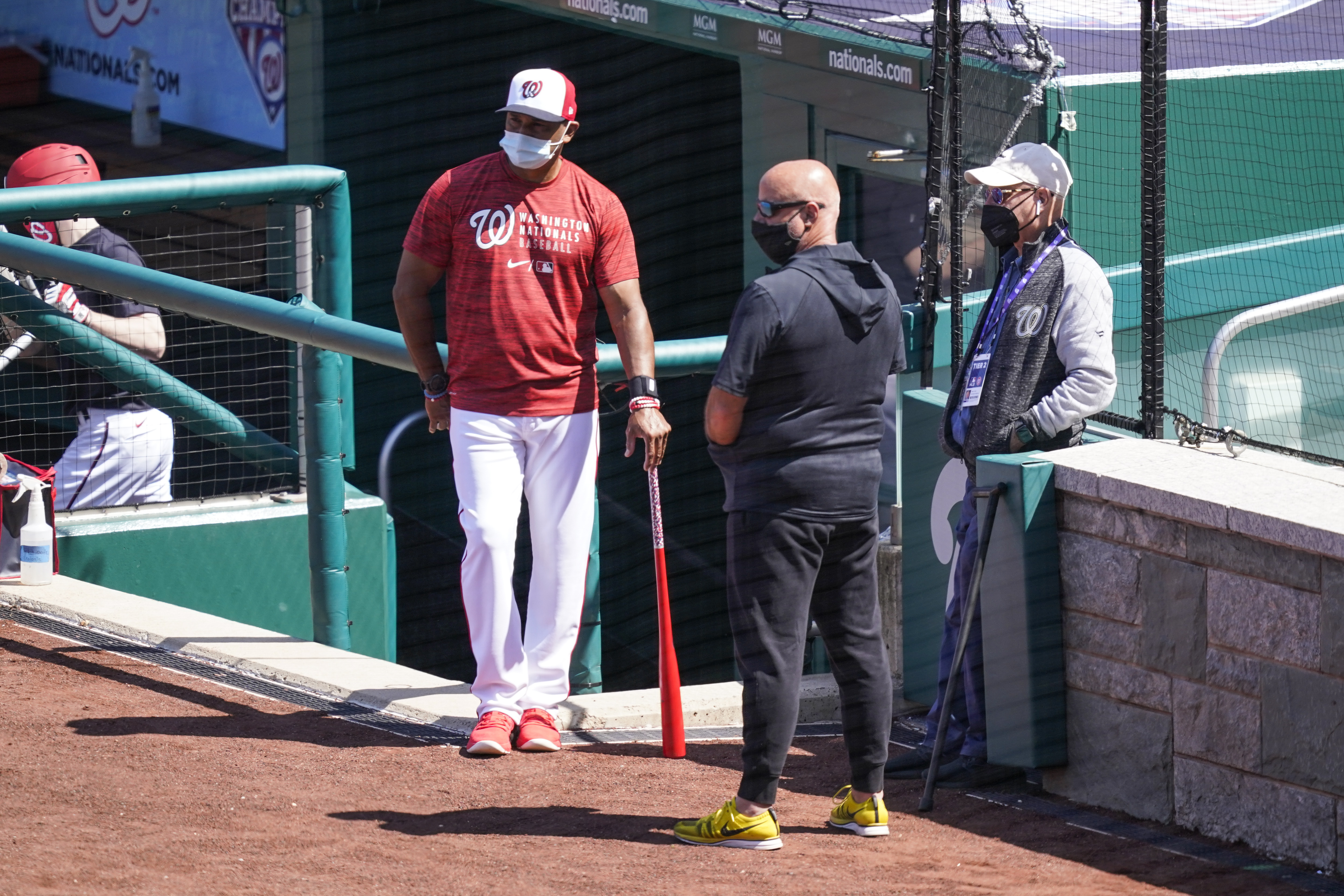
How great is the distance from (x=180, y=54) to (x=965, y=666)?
25.7ft

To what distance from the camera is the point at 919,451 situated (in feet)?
15.8

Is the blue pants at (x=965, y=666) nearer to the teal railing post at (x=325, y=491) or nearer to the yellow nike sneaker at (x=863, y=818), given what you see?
the yellow nike sneaker at (x=863, y=818)

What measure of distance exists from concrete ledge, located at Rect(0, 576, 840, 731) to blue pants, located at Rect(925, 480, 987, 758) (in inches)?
20.2

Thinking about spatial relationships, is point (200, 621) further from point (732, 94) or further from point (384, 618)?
point (732, 94)

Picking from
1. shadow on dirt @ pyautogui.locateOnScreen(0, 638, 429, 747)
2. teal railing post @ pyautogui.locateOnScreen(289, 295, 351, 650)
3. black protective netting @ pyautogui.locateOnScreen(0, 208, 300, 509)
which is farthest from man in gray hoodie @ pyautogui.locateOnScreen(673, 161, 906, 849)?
black protective netting @ pyautogui.locateOnScreen(0, 208, 300, 509)

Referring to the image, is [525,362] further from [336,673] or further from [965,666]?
[965,666]

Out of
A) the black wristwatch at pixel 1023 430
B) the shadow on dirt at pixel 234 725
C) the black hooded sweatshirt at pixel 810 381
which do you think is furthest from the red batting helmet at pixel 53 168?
the black wristwatch at pixel 1023 430

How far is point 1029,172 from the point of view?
13.6ft

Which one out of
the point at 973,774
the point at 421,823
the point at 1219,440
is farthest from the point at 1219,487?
the point at 421,823

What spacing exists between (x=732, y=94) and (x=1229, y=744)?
5016mm

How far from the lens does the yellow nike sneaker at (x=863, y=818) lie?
3.73 m

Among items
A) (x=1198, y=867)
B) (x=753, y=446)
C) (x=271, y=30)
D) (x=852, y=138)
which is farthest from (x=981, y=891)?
(x=271, y=30)

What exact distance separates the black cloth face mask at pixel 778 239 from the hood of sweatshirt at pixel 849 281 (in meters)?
0.03

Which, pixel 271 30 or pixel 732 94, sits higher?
pixel 271 30
